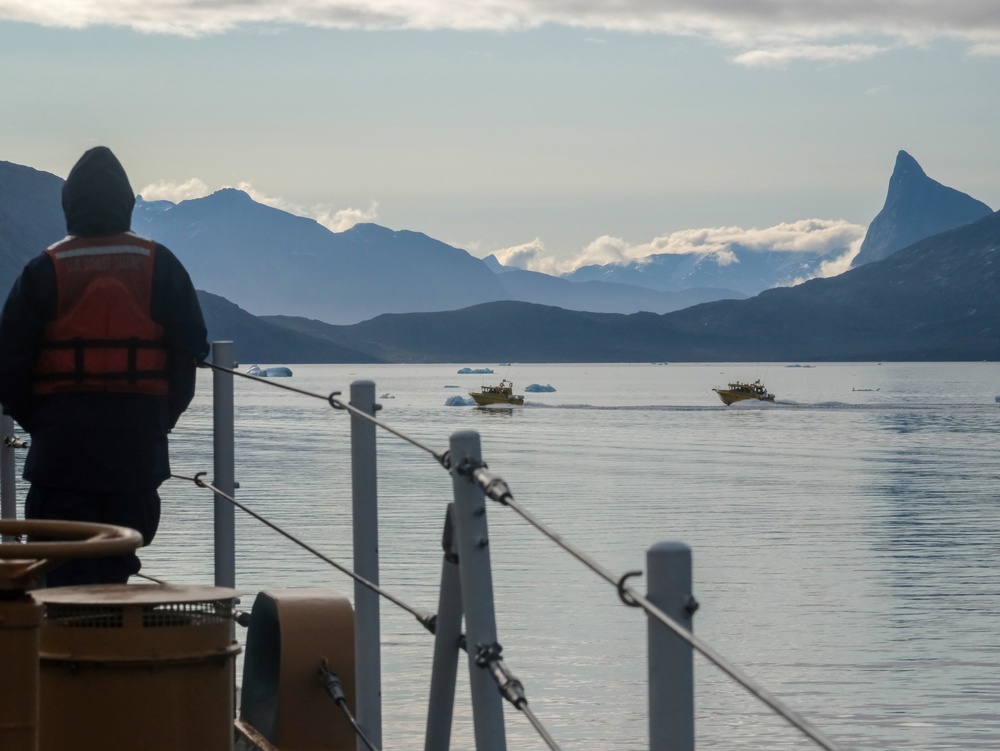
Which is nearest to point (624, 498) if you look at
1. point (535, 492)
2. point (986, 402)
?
point (535, 492)

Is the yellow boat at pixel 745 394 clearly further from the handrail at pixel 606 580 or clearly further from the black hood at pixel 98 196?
the handrail at pixel 606 580

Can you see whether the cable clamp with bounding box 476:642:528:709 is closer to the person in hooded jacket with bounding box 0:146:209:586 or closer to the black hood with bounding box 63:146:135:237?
the person in hooded jacket with bounding box 0:146:209:586

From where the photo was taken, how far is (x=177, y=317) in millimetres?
5188

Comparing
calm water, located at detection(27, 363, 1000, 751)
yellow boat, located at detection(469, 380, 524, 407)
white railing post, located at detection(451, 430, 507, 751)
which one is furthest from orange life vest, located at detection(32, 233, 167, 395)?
yellow boat, located at detection(469, 380, 524, 407)

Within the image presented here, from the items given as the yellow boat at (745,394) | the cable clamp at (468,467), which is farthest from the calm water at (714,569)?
the yellow boat at (745,394)

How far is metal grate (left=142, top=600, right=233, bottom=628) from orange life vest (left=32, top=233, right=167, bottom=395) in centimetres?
164

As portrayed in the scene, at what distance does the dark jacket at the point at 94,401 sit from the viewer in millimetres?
5039

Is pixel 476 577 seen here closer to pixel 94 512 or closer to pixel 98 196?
pixel 94 512

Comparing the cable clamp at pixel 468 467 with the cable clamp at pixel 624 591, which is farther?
the cable clamp at pixel 468 467

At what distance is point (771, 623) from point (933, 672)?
11.6 ft

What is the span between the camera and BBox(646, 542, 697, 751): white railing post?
2.37 metres

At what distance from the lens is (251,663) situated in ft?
18.8

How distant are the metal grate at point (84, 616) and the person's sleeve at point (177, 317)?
1634 millimetres

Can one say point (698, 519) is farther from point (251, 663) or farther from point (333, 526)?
point (251, 663)
